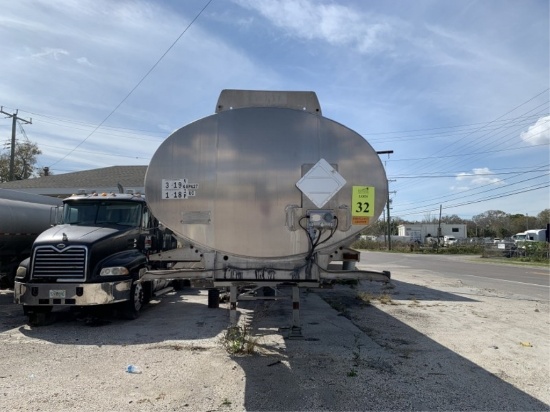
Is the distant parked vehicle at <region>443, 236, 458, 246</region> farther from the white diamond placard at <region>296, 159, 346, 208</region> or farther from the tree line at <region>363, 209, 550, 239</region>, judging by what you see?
the white diamond placard at <region>296, 159, 346, 208</region>

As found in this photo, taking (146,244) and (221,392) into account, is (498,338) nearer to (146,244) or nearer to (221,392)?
(221,392)

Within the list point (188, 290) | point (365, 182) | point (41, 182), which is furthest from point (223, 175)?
point (41, 182)

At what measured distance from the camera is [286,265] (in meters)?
5.55

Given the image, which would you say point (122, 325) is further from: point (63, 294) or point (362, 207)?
point (362, 207)

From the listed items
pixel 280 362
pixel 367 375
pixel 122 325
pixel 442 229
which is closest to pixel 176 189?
pixel 280 362

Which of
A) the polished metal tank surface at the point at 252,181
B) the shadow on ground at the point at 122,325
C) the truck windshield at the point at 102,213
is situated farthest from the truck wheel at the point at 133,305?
the polished metal tank surface at the point at 252,181

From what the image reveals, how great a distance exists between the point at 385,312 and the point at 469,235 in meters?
113

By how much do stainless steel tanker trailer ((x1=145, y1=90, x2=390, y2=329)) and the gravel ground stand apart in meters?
1.23

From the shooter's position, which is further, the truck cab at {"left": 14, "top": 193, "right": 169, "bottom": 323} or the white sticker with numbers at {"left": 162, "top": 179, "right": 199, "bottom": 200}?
the truck cab at {"left": 14, "top": 193, "right": 169, "bottom": 323}

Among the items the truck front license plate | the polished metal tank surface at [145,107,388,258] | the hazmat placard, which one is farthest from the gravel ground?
the hazmat placard

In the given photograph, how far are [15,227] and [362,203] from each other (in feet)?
32.9

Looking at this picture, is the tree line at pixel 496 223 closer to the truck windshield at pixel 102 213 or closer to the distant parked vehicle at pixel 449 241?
the distant parked vehicle at pixel 449 241

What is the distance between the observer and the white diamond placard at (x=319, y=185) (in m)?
5.35

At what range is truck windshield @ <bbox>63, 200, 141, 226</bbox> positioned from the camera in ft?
31.1
